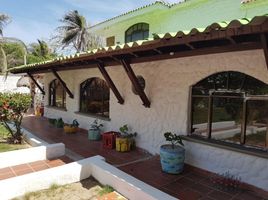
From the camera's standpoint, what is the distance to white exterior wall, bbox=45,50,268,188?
566cm

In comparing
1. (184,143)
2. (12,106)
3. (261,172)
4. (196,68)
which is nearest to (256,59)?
(196,68)

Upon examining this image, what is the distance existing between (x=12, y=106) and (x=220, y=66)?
768cm

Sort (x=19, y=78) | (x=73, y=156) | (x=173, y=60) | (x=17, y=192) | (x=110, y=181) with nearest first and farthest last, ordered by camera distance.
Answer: (x=17, y=192) → (x=110, y=181) → (x=173, y=60) → (x=73, y=156) → (x=19, y=78)

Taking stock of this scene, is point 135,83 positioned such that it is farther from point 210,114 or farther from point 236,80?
point 236,80

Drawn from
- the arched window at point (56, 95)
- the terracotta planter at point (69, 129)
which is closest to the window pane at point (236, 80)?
the terracotta planter at point (69, 129)

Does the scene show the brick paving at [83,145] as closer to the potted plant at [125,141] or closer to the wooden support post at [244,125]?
the potted plant at [125,141]

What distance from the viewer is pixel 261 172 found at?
538 centimetres

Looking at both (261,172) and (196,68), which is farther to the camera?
(196,68)

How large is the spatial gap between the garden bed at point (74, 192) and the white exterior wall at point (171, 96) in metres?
2.65

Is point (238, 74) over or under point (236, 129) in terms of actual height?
over

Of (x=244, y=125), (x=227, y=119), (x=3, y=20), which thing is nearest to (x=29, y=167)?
(x=227, y=119)

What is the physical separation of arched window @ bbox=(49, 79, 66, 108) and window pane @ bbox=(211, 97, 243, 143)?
33.8 ft

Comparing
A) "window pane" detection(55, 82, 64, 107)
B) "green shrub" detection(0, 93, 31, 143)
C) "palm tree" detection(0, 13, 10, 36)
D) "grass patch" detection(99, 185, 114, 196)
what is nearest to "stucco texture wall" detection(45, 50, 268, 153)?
"grass patch" detection(99, 185, 114, 196)

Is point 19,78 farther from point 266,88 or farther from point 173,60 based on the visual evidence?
point 266,88
